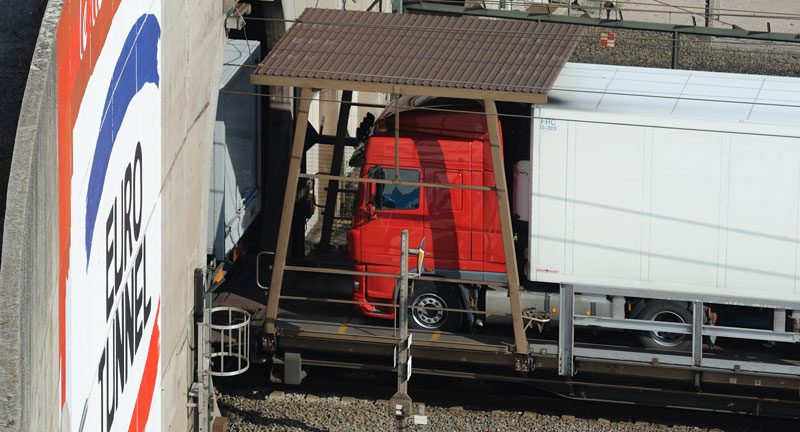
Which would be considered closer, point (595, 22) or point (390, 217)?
point (390, 217)

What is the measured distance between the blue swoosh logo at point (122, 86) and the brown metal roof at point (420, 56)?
11.6 ft

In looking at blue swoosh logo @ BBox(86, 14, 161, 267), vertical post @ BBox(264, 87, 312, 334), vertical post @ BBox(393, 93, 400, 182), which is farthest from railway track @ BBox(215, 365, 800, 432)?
blue swoosh logo @ BBox(86, 14, 161, 267)

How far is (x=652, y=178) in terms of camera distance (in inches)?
525

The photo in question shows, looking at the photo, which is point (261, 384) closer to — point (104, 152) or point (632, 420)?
point (632, 420)

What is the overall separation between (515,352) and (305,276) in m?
3.86

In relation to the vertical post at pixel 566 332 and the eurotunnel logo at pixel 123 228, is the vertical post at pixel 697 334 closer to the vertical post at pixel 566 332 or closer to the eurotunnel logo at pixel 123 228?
the vertical post at pixel 566 332

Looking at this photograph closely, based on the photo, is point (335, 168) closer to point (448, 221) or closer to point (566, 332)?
point (448, 221)

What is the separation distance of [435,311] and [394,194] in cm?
171

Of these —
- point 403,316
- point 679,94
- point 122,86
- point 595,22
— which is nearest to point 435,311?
point 403,316

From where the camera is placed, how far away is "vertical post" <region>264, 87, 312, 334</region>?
1339 cm

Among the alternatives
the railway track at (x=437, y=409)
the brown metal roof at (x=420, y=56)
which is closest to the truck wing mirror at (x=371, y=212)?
the brown metal roof at (x=420, y=56)

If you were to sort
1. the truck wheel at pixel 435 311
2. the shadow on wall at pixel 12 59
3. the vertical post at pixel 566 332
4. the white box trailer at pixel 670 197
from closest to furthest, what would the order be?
1. the shadow on wall at pixel 12 59
2. the white box trailer at pixel 670 197
3. the vertical post at pixel 566 332
4. the truck wheel at pixel 435 311

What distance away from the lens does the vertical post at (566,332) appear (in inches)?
536

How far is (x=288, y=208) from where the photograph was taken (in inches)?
535
